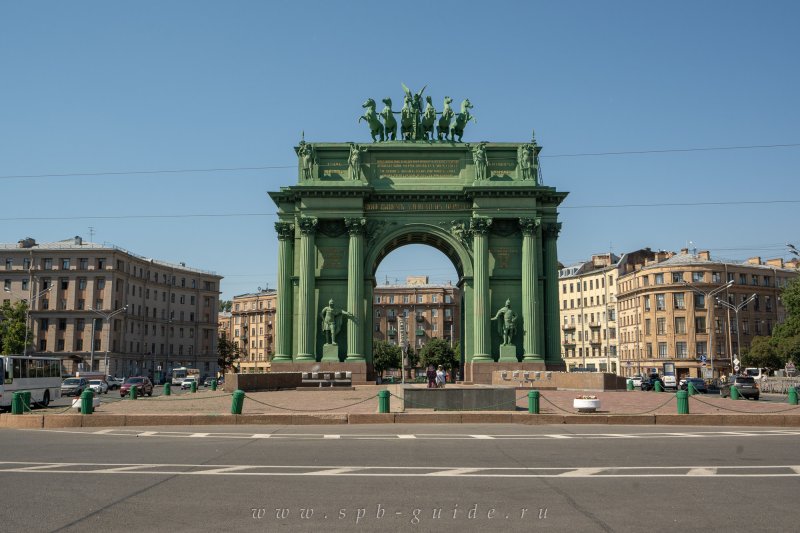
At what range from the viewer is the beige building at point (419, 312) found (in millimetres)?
141375

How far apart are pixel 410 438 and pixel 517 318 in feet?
112

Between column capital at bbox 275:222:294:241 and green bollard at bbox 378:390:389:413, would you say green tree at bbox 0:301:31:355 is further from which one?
green bollard at bbox 378:390:389:413

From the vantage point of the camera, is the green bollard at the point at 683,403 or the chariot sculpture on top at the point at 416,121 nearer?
the green bollard at the point at 683,403

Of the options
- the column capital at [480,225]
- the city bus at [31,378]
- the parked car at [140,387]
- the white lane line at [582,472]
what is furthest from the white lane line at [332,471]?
the parked car at [140,387]

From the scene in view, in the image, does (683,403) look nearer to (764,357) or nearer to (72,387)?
(72,387)

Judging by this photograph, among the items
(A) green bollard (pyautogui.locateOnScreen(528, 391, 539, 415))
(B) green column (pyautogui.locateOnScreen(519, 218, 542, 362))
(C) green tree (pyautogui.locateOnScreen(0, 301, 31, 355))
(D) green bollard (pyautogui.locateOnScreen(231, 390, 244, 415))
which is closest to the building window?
(B) green column (pyautogui.locateOnScreen(519, 218, 542, 362))

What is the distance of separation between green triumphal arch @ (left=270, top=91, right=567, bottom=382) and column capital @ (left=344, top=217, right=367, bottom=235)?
0.08 metres

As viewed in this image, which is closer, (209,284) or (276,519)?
(276,519)

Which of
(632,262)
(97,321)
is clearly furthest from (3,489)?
(632,262)

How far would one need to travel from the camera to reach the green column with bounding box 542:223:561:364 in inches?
2135

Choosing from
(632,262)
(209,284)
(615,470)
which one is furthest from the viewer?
(209,284)

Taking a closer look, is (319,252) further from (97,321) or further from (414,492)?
(97,321)

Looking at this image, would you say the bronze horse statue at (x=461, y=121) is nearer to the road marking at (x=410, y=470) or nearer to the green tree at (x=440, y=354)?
the road marking at (x=410, y=470)

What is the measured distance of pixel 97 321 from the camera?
101062mm
